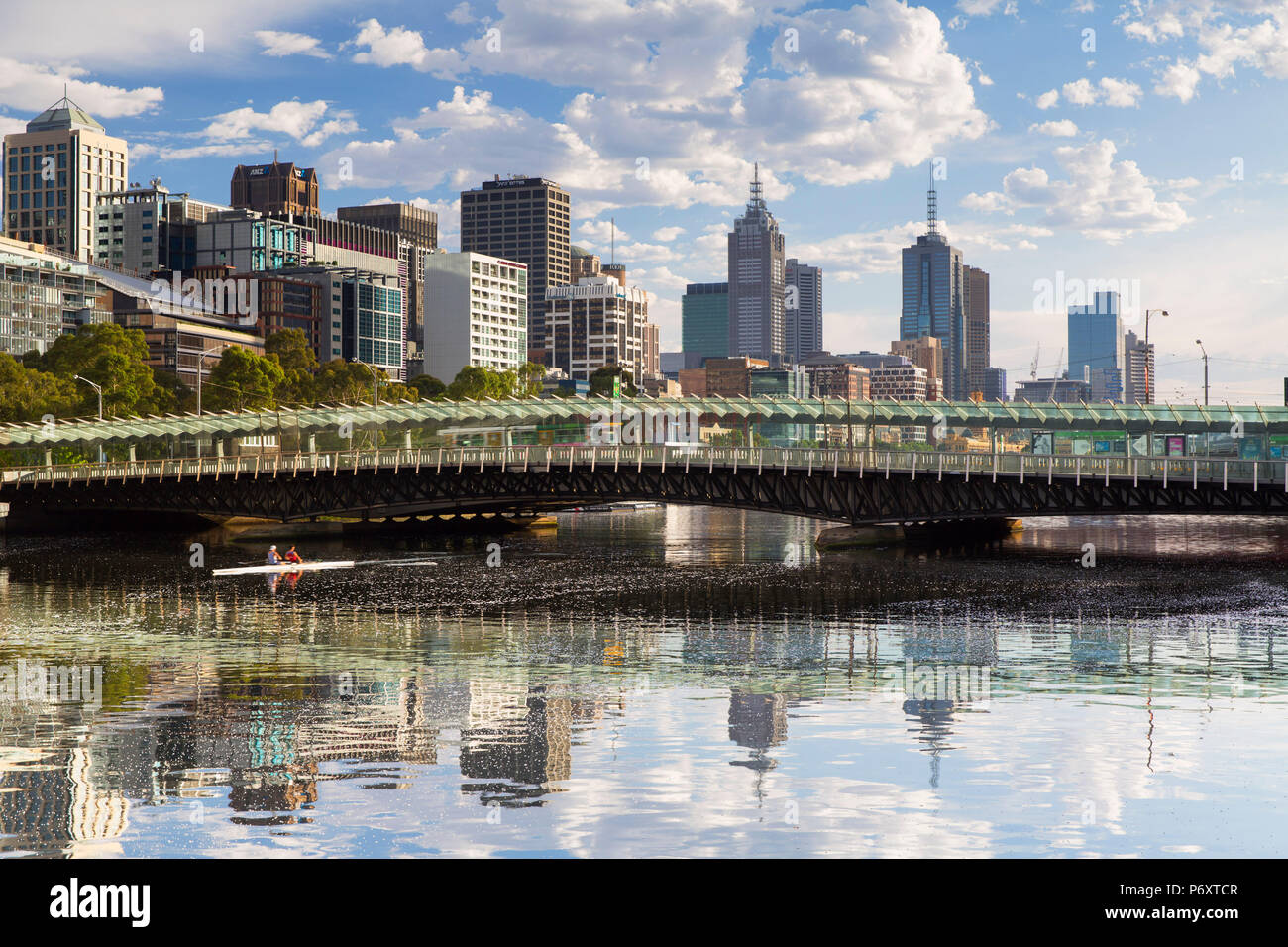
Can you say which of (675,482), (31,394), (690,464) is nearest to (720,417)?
(675,482)

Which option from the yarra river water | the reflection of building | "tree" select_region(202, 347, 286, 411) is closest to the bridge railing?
the yarra river water

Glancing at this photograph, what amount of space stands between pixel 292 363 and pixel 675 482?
10886 cm

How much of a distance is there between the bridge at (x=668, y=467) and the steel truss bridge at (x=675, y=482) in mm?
147

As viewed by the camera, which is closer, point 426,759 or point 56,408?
point 426,759

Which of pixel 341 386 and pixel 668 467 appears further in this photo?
pixel 341 386

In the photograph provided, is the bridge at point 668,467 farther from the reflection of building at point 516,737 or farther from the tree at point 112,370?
the reflection of building at point 516,737

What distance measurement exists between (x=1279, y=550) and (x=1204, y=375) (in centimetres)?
2997

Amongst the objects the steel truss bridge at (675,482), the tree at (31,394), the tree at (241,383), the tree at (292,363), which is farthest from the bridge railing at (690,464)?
the tree at (292,363)

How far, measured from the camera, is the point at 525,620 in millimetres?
Result: 58000

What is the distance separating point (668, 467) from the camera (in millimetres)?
96812

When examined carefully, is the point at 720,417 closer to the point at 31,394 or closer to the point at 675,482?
the point at 675,482

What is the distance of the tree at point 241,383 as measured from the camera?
516ft
